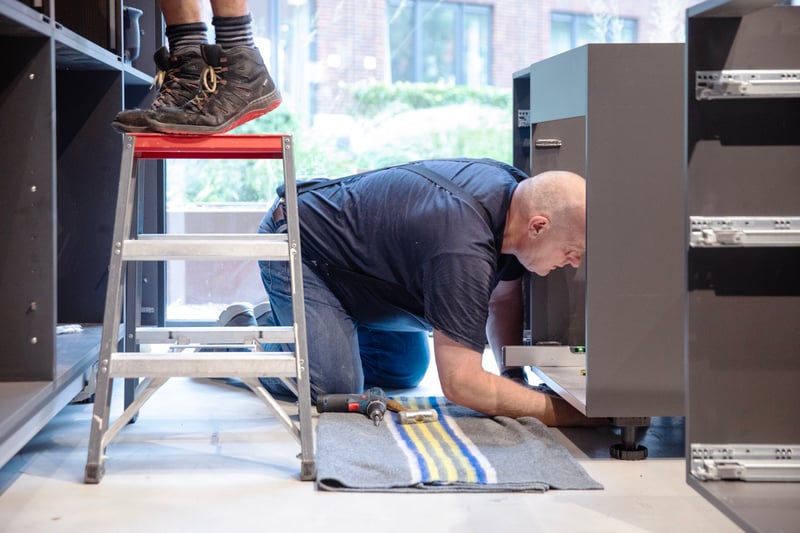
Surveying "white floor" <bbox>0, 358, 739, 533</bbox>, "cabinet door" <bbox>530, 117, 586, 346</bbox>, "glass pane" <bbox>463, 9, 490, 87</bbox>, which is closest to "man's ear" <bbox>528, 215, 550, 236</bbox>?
"cabinet door" <bbox>530, 117, 586, 346</bbox>

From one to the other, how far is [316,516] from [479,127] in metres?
3.76

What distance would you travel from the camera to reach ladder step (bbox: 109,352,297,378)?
2049 millimetres

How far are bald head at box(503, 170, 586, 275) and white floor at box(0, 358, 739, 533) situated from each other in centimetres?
48

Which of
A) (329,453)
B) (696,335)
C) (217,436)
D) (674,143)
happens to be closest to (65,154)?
(217,436)

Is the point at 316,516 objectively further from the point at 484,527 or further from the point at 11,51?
the point at 11,51

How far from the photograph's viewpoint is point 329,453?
7.36 ft

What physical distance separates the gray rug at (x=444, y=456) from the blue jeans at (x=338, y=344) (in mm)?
226

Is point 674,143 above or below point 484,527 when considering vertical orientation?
above

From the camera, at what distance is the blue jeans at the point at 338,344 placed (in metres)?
2.85

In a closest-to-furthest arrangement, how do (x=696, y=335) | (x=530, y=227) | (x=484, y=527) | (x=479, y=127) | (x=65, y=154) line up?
(x=696, y=335) → (x=484, y=527) → (x=530, y=227) → (x=65, y=154) → (x=479, y=127)

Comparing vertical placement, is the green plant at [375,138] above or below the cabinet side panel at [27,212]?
above

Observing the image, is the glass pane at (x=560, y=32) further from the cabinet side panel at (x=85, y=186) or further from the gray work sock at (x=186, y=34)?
the gray work sock at (x=186, y=34)

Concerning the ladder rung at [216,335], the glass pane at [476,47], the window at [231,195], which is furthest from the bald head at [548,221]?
the glass pane at [476,47]

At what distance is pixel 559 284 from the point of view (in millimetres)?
2910
